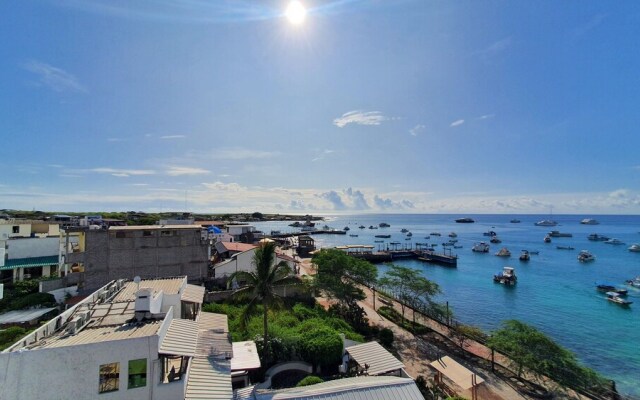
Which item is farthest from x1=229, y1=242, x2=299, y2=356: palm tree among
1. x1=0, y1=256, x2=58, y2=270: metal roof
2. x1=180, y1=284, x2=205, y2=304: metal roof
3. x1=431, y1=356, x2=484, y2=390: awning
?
x1=0, y1=256, x2=58, y2=270: metal roof

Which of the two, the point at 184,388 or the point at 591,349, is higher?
the point at 184,388

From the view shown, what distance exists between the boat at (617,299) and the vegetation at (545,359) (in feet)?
105

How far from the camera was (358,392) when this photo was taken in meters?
12.1

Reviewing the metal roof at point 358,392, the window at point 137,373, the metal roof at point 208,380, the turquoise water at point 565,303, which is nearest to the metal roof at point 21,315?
the metal roof at point 208,380

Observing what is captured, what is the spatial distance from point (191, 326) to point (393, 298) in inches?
1063

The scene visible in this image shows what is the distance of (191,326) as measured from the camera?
1434 centimetres

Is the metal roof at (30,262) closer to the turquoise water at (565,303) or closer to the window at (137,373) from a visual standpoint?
the window at (137,373)

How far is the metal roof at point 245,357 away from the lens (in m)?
15.0

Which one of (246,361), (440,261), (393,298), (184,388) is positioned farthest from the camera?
(440,261)

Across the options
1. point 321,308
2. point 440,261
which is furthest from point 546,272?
point 321,308

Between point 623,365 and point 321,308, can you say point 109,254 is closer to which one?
point 321,308

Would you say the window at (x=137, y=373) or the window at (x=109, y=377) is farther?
the window at (x=137, y=373)

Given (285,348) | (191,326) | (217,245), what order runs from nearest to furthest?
(191,326) → (285,348) → (217,245)

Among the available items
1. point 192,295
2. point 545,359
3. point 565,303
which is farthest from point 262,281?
point 565,303
